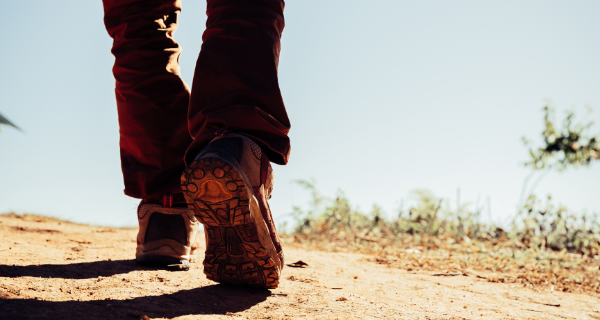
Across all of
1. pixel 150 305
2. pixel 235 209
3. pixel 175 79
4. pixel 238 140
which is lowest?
pixel 150 305

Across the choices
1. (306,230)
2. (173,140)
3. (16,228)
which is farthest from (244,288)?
(306,230)

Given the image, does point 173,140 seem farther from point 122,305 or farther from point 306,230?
point 306,230

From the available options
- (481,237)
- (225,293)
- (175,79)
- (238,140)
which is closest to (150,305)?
(225,293)

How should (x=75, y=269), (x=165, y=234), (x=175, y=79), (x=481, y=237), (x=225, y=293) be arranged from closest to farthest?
(x=225, y=293), (x=75, y=269), (x=165, y=234), (x=175, y=79), (x=481, y=237)

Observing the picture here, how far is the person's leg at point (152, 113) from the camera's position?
175 centimetres

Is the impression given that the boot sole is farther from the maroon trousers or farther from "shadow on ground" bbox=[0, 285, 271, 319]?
the maroon trousers

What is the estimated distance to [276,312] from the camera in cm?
117

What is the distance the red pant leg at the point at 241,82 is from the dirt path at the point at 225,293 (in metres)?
0.43

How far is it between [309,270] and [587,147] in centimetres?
493

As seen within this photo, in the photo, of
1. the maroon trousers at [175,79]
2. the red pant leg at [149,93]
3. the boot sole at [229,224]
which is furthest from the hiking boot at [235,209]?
the red pant leg at [149,93]

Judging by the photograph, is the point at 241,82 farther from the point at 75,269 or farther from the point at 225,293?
the point at 75,269

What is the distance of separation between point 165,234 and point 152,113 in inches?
19.5

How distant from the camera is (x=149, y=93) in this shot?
1.77 metres

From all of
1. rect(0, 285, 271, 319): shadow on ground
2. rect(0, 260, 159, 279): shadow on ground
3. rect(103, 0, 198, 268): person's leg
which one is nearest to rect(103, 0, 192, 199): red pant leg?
rect(103, 0, 198, 268): person's leg
